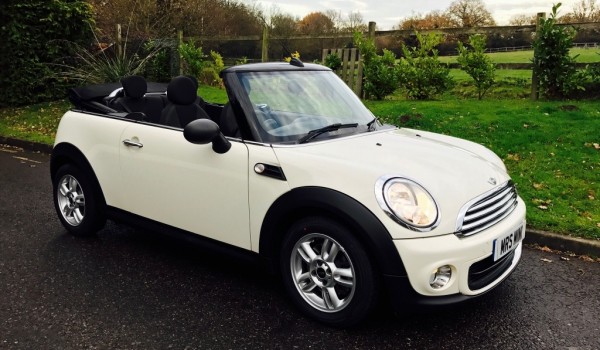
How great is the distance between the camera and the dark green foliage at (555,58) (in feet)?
29.0

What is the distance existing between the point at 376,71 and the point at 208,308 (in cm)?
822

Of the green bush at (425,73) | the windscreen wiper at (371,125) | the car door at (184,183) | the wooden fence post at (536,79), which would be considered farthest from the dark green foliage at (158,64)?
the windscreen wiper at (371,125)

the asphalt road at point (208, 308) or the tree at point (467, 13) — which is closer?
the asphalt road at point (208, 308)

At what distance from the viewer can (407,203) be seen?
8.98 ft

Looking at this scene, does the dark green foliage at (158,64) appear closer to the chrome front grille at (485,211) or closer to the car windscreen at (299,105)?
the car windscreen at (299,105)

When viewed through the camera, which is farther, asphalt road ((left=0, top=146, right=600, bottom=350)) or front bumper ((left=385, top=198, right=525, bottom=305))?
asphalt road ((left=0, top=146, right=600, bottom=350))

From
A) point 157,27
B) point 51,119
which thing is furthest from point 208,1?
point 51,119

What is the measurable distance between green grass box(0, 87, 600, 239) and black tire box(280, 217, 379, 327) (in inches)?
105

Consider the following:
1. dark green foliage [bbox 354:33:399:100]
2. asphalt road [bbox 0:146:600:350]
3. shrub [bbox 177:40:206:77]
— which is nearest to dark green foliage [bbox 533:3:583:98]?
dark green foliage [bbox 354:33:399:100]

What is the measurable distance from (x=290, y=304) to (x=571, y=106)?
682 centimetres

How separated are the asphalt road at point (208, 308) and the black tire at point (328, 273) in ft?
0.42

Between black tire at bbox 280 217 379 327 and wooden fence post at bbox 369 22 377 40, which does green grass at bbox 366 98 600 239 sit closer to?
wooden fence post at bbox 369 22 377 40

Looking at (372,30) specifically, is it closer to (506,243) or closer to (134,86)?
(134,86)

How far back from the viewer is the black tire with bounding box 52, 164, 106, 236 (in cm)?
432
